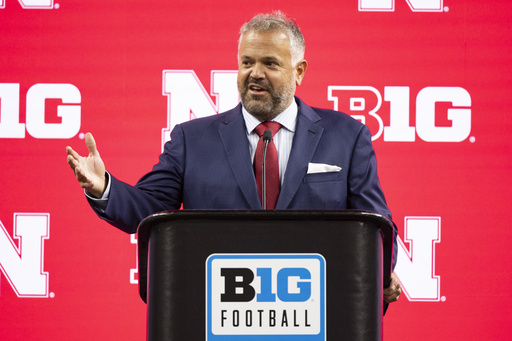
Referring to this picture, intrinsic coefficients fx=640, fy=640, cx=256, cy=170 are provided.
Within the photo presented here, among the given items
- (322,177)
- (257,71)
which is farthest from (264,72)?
(322,177)

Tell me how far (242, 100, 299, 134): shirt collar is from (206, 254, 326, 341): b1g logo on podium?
86 centimetres

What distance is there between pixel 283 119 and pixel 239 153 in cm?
22

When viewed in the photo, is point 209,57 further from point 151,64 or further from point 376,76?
point 376,76

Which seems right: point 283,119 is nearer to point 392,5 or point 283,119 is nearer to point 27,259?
point 392,5

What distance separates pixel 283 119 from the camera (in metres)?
1.94

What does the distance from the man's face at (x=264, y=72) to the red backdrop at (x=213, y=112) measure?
95 centimetres

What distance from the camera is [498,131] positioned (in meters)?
2.84

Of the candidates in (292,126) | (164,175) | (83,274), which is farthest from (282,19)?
(83,274)

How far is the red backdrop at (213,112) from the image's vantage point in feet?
9.29

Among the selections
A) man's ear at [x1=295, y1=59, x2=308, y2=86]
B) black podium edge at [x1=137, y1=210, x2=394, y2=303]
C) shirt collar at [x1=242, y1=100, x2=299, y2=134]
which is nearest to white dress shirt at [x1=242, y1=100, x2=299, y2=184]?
shirt collar at [x1=242, y1=100, x2=299, y2=134]

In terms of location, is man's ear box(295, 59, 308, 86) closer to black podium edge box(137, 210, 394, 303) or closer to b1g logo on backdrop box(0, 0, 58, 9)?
black podium edge box(137, 210, 394, 303)

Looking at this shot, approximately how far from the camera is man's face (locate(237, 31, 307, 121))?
6.13ft

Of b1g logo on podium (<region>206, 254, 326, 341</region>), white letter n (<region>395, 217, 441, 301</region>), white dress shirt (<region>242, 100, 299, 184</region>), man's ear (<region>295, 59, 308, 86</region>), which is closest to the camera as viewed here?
b1g logo on podium (<region>206, 254, 326, 341</region>)

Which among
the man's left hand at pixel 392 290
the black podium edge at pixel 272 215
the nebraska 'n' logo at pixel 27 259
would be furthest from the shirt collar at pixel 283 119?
the nebraska 'n' logo at pixel 27 259
